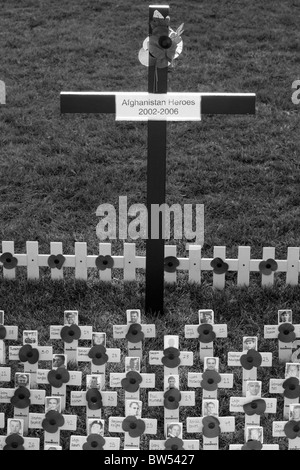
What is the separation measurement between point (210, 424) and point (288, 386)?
0.52m

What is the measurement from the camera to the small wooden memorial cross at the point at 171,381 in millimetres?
4445

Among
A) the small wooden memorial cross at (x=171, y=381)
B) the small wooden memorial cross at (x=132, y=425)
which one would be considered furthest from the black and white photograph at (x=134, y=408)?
the small wooden memorial cross at (x=171, y=381)

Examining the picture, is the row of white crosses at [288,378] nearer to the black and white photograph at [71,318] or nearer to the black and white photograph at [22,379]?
the black and white photograph at [71,318]

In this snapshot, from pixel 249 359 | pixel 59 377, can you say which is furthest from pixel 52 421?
pixel 249 359

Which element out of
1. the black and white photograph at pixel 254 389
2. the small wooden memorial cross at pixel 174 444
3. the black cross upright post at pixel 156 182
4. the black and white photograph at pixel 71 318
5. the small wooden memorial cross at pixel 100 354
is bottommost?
the small wooden memorial cross at pixel 174 444

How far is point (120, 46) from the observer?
404 inches

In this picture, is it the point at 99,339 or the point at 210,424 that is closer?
the point at 210,424

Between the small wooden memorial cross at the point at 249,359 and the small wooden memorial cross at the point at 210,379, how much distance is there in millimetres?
114

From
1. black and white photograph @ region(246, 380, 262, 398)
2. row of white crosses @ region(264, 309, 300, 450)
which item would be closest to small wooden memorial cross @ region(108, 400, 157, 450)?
black and white photograph @ region(246, 380, 262, 398)

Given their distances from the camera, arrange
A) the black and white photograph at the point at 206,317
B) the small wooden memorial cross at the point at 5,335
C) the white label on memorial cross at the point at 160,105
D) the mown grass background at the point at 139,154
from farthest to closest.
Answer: the mown grass background at the point at 139,154 → the white label on memorial cross at the point at 160,105 → the black and white photograph at the point at 206,317 → the small wooden memorial cross at the point at 5,335

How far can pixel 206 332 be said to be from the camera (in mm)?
4891

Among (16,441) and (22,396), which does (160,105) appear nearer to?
(22,396)

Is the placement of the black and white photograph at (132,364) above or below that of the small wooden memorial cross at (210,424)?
above

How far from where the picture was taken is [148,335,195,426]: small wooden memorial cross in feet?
14.6
